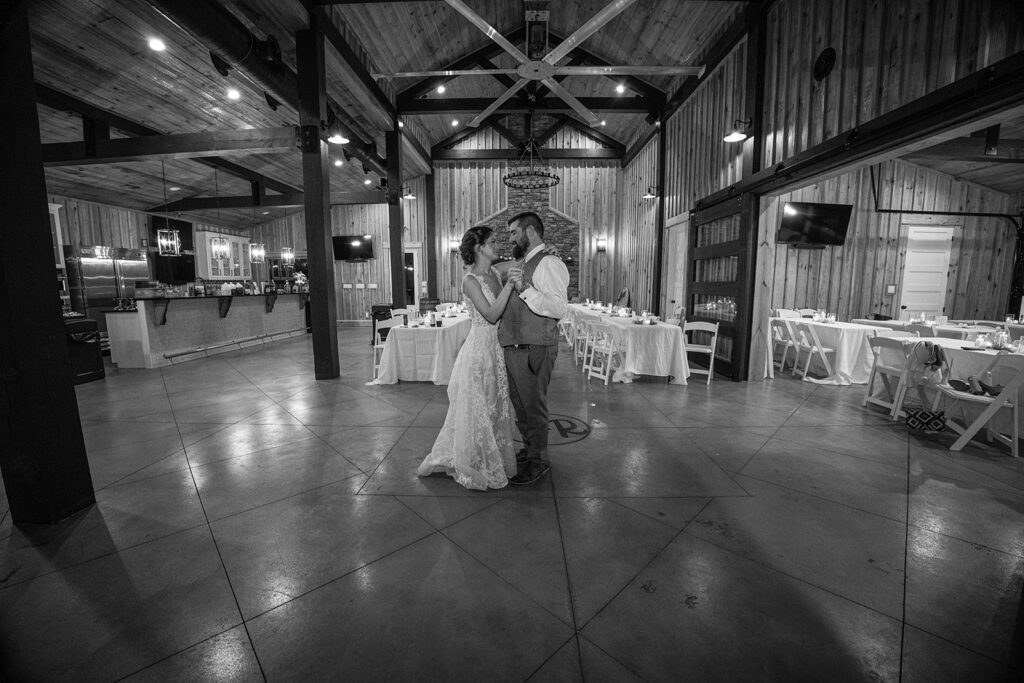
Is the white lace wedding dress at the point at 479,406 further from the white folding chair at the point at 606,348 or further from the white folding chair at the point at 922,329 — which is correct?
the white folding chair at the point at 922,329

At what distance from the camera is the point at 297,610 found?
5.44 ft

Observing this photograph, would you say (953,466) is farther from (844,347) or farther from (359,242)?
(359,242)

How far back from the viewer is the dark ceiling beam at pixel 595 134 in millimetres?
11812

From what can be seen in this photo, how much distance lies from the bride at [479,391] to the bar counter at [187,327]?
6.66 m

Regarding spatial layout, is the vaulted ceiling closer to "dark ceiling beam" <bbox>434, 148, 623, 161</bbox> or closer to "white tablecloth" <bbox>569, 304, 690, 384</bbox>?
"dark ceiling beam" <bbox>434, 148, 623, 161</bbox>

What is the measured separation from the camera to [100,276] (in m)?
9.88

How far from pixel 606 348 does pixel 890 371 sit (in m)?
3.12

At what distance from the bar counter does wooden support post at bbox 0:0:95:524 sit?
5339 millimetres

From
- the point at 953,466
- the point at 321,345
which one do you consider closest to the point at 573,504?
the point at 953,466

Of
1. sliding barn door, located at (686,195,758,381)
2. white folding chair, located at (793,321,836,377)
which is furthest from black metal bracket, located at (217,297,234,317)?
white folding chair, located at (793,321,836,377)

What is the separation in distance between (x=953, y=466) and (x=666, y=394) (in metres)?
2.48

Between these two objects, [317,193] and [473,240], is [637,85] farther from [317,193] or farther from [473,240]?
[473,240]

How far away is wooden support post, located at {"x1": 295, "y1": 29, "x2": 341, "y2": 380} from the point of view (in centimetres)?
533

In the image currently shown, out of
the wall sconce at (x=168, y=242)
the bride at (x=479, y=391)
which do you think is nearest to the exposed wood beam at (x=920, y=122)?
the bride at (x=479, y=391)
